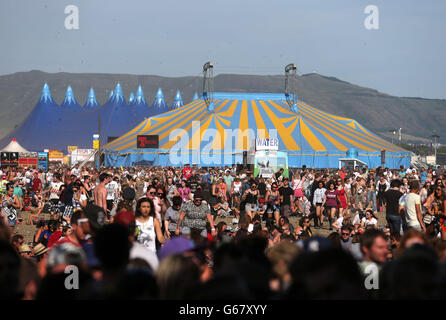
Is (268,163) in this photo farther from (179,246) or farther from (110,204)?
(179,246)

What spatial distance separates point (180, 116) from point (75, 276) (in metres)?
Answer: 39.1

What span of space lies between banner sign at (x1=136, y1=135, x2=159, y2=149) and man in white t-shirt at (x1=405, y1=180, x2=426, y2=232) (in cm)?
2816

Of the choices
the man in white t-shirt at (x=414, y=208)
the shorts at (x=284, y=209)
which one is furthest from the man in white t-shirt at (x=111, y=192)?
the man in white t-shirt at (x=414, y=208)

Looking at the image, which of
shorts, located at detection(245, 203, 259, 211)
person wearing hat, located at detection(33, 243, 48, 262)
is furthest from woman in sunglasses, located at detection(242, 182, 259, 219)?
person wearing hat, located at detection(33, 243, 48, 262)

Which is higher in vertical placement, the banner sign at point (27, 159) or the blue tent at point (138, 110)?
the blue tent at point (138, 110)

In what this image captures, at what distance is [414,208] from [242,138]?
27.5 m

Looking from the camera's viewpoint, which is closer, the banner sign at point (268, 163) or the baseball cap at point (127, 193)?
the baseball cap at point (127, 193)

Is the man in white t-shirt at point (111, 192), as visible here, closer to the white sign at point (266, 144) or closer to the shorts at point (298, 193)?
the shorts at point (298, 193)

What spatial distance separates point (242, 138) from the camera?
3778 cm

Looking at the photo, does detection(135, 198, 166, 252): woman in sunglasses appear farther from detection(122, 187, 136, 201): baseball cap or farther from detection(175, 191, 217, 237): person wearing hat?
detection(122, 187, 136, 201): baseball cap

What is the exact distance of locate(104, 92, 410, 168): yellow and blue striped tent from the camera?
3731cm

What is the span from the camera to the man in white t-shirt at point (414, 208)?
33.6ft

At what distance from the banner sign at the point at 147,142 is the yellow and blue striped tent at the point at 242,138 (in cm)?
36

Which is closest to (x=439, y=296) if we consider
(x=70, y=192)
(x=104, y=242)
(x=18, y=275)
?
(x=104, y=242)
